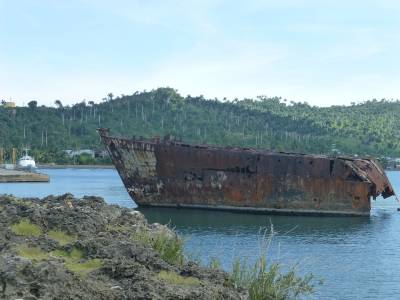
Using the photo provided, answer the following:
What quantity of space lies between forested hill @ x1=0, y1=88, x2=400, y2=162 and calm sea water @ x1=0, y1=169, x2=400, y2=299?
204 ft

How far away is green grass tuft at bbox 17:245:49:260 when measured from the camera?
858 centimetres

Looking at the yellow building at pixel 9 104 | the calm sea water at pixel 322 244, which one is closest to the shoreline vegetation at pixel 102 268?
the calm sea water at pixel 322 244

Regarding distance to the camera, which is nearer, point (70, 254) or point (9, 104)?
point (70, 254)

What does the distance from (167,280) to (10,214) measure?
15.2 feet

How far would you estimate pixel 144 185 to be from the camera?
112ft

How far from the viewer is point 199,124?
11288 cm

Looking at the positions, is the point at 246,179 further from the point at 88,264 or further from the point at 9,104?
the point at 9,104

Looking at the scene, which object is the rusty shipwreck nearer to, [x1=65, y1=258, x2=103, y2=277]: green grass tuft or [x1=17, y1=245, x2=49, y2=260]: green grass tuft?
[x1=17, y1=245, x2=49, y2=260]: green grass tuft

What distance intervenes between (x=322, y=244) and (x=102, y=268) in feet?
53.4

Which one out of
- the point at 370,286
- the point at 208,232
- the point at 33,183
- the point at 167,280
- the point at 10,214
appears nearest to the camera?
the point at 167,280

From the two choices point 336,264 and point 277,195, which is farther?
point 277,195

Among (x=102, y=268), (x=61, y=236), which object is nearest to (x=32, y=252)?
(x=102, y=268)

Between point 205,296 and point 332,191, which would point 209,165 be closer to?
point 332,191

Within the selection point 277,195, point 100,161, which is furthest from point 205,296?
point 100,161
